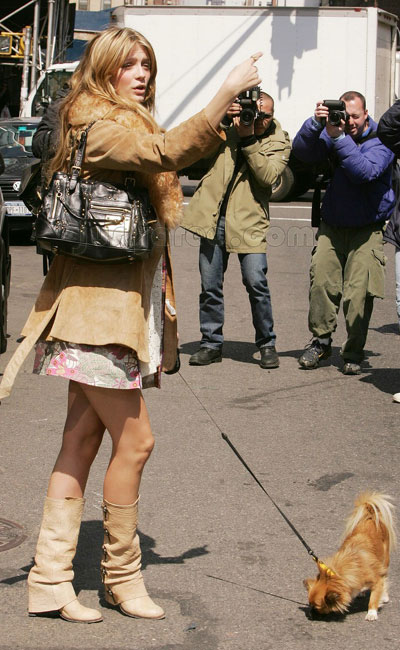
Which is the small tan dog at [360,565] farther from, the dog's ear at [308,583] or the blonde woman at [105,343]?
the blonde woman at [105,343]

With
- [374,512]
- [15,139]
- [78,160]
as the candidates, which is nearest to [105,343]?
[78,160]

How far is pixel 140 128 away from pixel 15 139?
1339 centimetres

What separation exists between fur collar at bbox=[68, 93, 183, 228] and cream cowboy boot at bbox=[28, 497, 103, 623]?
3.64ft

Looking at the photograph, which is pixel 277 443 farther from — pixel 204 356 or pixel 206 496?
pixel 204 356

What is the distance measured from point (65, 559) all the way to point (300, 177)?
50.6ft

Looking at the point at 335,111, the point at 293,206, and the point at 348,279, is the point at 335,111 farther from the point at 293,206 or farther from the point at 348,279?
the point at 293,206


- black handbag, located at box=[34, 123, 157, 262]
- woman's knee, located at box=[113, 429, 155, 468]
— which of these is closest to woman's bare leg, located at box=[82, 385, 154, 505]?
woman's knee, located at box=[113, 429, 155, 468]

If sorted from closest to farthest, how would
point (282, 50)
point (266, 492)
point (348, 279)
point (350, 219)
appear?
point (266, 492)
point (350, 219)
point (348, 279)
point (282, 50)

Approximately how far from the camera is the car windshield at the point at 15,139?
52.3ft

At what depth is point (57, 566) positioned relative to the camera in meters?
3.66

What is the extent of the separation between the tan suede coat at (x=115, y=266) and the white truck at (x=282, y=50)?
16.7 metres

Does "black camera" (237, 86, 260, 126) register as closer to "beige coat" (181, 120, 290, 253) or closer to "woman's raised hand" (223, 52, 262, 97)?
"beige coat" (181, 120, 290, 253)

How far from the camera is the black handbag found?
351 centimetres

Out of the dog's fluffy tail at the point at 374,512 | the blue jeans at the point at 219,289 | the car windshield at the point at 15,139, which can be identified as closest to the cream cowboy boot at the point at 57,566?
the dog's fluffy tail at the point at 374,512
